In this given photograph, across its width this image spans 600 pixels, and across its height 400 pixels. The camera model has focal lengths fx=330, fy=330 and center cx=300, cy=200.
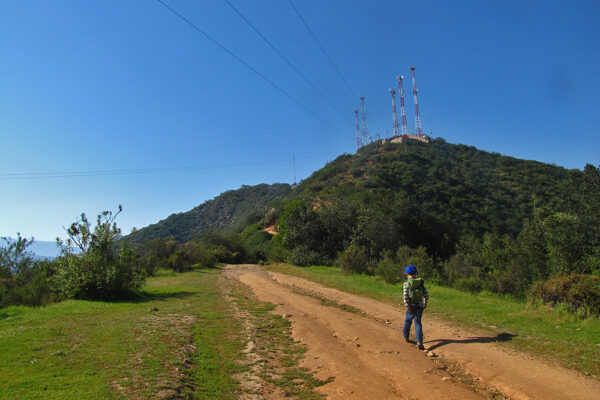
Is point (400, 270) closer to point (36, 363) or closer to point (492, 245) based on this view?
point (492, 245)

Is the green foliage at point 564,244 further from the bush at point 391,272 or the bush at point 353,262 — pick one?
the bush at point 353,262

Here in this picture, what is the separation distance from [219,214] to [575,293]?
114m

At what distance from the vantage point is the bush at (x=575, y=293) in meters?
8.43

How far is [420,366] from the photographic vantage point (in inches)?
242

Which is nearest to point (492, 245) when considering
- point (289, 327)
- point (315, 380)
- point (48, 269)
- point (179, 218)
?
point (289, 327)

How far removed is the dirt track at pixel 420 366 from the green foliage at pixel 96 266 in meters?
9.14

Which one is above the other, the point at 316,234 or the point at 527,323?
the point at 316,234

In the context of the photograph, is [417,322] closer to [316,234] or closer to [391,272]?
[391,272]

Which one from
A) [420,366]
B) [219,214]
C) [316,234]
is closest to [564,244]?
[420,366]

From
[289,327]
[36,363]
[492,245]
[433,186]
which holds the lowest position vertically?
[289,327]

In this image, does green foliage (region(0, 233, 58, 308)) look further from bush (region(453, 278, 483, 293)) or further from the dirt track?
bush (region(453, 278, 483, 293))

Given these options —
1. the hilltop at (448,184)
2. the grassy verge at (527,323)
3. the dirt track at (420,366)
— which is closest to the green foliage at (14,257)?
the dirt track at (420,366)

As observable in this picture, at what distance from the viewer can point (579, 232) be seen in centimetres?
1129

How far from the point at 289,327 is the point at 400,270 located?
10.1 metres
